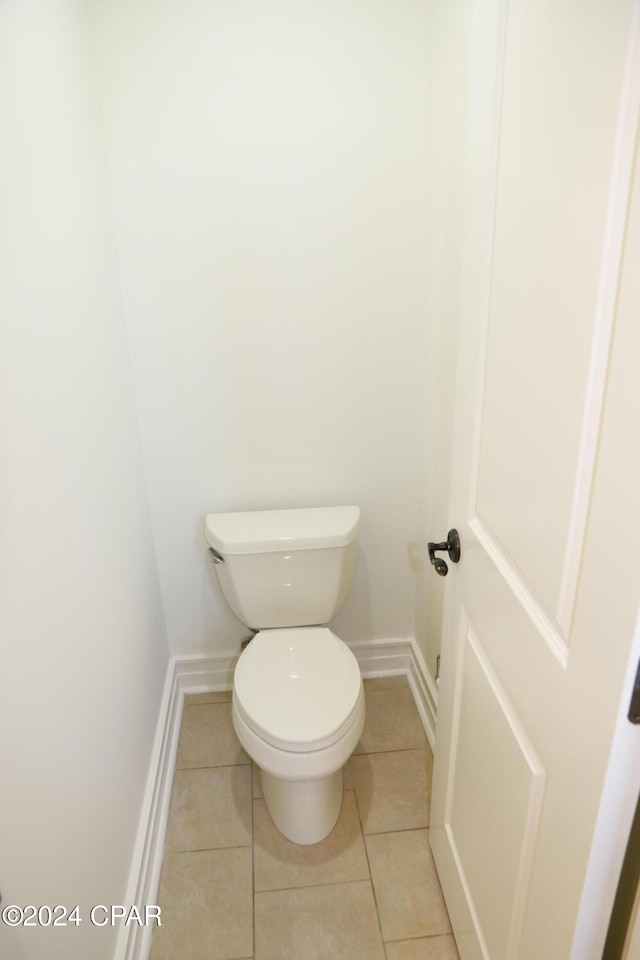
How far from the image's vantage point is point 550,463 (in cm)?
79

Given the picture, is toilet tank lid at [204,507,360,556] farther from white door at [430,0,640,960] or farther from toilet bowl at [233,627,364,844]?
white door at [430,0,640,960]

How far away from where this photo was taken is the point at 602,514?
0.67 metres

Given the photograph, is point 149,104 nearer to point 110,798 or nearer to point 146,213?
point 146,213

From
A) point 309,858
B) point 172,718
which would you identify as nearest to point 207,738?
point 172,718

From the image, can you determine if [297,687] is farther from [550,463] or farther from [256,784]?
[550,463]

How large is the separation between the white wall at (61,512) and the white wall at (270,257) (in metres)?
0.15

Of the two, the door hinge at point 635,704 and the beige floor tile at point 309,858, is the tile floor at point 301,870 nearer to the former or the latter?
the beige floor tile at point 309,858

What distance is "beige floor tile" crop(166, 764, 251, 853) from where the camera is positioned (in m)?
1.62

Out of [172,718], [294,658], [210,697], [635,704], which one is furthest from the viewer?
[210,697]

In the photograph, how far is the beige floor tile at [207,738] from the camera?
186 centimetres

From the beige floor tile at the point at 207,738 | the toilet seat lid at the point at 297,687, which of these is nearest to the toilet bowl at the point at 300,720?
the toilet seat lid at the point at 297,687

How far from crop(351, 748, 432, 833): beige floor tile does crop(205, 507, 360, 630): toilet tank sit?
463 millimetres

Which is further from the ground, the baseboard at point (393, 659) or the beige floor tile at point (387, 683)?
the baseboard at point (393, 659)

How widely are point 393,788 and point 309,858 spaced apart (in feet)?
1.03
